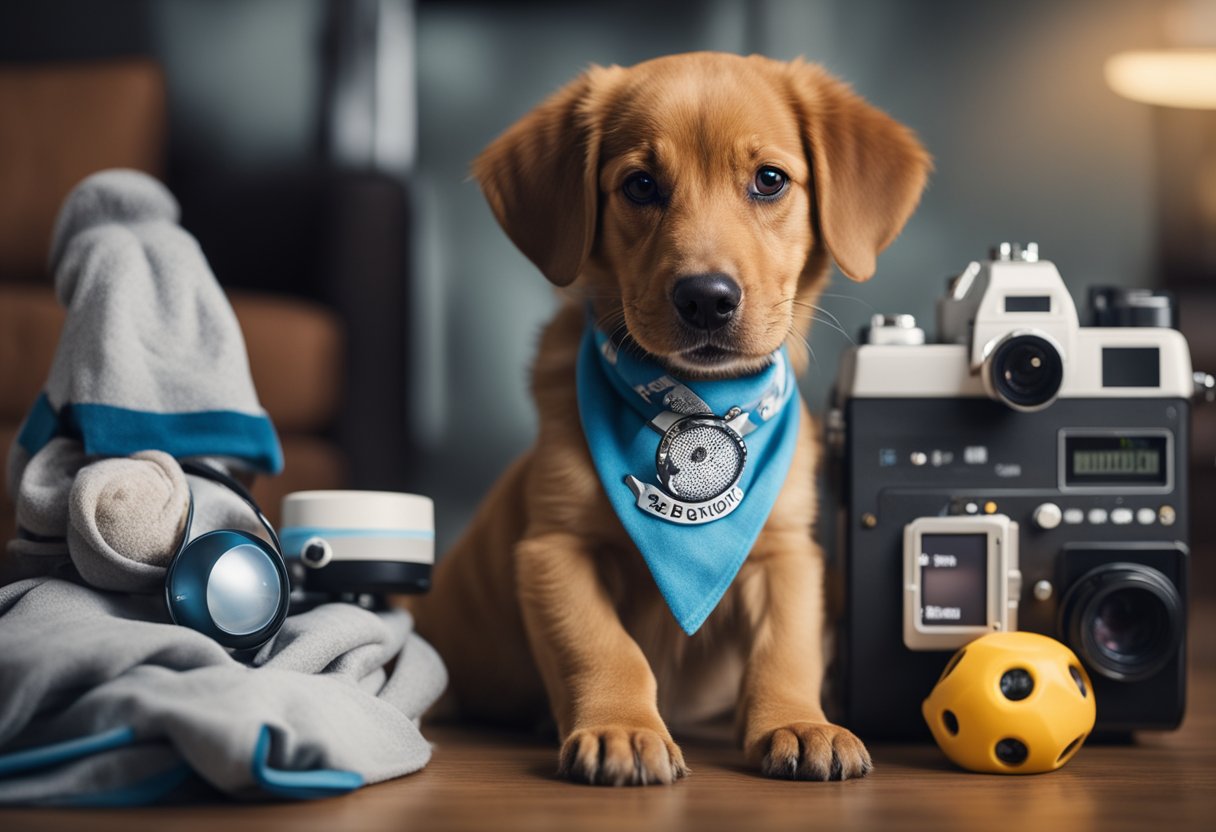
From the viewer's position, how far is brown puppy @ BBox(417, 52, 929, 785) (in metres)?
1.39

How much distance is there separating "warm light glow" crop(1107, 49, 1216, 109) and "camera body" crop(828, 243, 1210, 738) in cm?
262

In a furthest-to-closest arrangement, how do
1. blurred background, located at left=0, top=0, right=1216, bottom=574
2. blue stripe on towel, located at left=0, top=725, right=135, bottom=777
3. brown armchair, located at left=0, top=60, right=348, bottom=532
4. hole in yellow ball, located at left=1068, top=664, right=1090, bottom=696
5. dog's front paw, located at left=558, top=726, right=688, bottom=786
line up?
1. blurred background, located at left=0, top=0, right=1216, bottom=574
2. brown armchair, located at left=0, top=60, right=348, bottom=532
3. hole in yellow ball, located at left=1068, top=664, right=1090, bottom=696
4. dog's front paw, located at left=558, top=726, right=688, bottom=786
5. blue stripe on towel, located at left=0, top=725, right=135, bottom=777

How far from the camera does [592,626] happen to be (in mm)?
1403

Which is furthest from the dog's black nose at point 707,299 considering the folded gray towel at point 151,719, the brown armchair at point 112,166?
the brown armchair at point 112,166

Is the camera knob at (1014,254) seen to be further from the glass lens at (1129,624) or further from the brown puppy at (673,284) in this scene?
the glass lens at (1129,624)

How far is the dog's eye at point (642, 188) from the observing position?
58.9 inches

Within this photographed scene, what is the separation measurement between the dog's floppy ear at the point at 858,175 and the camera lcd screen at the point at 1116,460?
36 centimetres

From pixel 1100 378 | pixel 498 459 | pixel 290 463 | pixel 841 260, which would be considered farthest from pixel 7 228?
pixel 1100 378

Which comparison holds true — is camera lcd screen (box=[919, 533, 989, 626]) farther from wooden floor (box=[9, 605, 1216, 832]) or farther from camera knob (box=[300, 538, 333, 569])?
camera knob (box=[300, 538, 333, 569])

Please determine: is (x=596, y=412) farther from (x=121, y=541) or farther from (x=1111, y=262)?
(x=1111, y=262)

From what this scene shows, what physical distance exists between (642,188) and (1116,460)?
712mm

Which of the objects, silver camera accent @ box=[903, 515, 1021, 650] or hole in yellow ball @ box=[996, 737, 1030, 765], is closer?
hole in yellow ball @ box=[996, 737, 1030, 765]

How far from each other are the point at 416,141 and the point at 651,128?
2.84 m

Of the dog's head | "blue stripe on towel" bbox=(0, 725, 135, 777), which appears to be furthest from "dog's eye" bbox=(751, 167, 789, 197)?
"blue stripe on towel" bbox=(0, 725, 135, 777)
